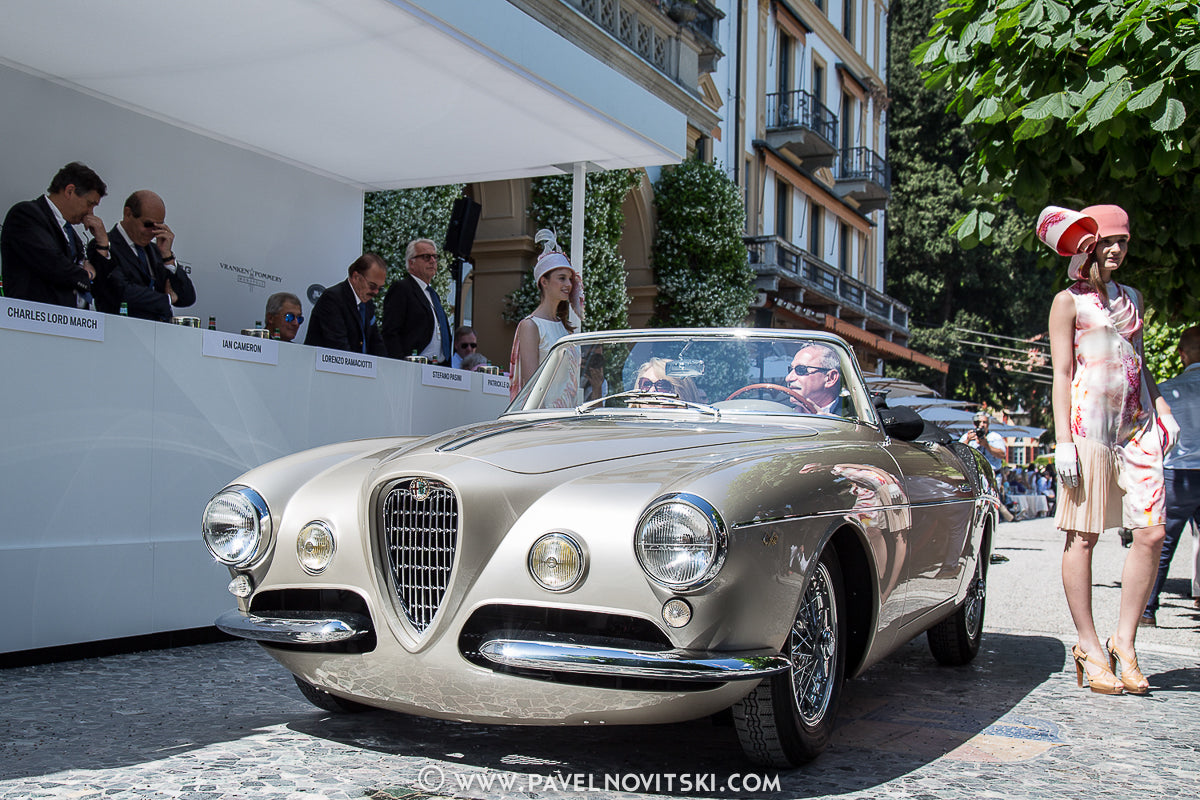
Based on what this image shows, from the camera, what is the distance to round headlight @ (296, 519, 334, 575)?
3.46 metres

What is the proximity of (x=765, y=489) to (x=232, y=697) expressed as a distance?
242cm

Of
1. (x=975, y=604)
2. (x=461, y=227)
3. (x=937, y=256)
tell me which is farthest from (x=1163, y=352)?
(x=937, y=256)

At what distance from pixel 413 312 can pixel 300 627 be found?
5.20m

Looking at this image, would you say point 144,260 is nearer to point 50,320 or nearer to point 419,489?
point 50,320

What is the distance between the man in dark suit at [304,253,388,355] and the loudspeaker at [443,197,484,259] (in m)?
3.02

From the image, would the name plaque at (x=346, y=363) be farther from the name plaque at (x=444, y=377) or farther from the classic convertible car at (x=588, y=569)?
the classic convertible car at (x=588, y=569)

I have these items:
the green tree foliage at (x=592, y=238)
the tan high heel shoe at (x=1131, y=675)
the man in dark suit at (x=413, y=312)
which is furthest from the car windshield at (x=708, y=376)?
the green tree foliage at (x=592, y=238)

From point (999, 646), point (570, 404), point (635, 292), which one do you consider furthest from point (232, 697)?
point (635, 292)

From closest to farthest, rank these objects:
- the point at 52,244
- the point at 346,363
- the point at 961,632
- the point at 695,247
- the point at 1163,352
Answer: the point at 961,632
the point at 52,244
the point at 346,363
the point at 1163,352
the point at 695,247

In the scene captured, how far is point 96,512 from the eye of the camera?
210 inches

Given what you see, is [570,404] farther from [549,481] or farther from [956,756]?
[956,756]

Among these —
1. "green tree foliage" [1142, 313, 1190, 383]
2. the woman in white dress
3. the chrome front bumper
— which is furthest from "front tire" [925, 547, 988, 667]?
"green tree foliage" [1142, 313, 1190, 383]

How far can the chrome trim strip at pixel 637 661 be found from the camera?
2.95m

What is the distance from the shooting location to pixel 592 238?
16969 mm
